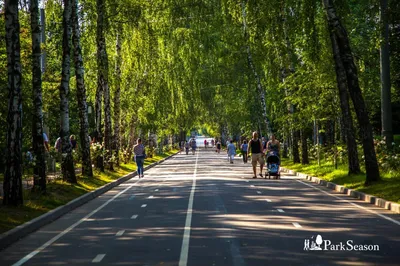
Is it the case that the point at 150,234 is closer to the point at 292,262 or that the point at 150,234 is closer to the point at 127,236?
the point at 127,236

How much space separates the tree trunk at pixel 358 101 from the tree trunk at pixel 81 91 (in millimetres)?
9260

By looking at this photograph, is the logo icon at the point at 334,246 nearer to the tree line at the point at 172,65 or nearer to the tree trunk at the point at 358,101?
the tree line at the point at 172,65

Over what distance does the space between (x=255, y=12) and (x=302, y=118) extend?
31.4 ft

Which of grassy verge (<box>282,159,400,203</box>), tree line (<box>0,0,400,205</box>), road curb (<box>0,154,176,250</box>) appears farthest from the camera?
tree line (<box>0,0,400,205</box>)

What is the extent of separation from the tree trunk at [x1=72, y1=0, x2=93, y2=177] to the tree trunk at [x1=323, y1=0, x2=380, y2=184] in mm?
9260

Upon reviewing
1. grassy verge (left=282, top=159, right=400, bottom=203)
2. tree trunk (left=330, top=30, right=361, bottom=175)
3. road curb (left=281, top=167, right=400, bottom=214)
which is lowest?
road curb (left=281, top=167, right=400, bottom=214)

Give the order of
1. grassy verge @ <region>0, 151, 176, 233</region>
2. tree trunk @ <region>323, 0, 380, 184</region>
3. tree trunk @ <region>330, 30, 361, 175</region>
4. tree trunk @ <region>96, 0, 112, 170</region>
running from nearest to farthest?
grassy verge @ <region>0, 151, 176, 233</region> < tree trunk @ <region>323, 0, 380, 184</region> < tree trunk @ <region>330, 30, 361, 175</region> < tree trunk @ <region>96, 0, 112, 170</region>

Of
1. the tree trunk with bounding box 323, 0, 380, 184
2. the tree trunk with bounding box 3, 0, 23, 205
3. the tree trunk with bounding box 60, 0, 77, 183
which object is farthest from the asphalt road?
the tree trunk with bounding box 60, 0, 77, 183

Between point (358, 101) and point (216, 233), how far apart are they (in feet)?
35.9

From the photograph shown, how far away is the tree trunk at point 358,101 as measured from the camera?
2184 centimetres

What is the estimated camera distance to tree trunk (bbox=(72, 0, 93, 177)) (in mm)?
26438

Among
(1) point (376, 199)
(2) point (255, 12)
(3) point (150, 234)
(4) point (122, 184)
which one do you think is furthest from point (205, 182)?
(3) point (150, 234)

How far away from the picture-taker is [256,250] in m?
10.7

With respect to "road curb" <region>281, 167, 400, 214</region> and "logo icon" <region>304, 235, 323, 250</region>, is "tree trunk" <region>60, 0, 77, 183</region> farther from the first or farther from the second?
"logo icon" <region>304, 235, 323, 250</region>
